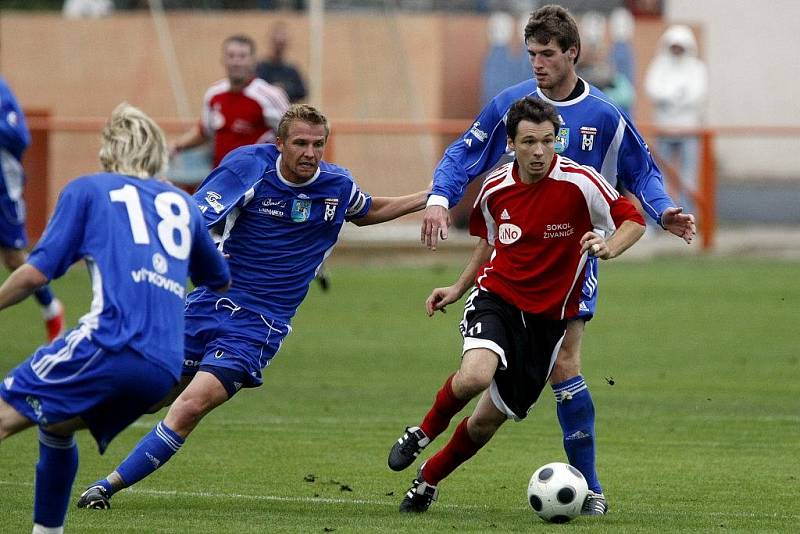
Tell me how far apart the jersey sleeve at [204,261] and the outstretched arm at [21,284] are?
2.16 feet

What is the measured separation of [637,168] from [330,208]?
1.53 metres

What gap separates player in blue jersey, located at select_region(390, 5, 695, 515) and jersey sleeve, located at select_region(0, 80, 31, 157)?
5.20 metres

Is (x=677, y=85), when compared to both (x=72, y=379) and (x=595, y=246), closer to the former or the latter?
(x=595, y=246)

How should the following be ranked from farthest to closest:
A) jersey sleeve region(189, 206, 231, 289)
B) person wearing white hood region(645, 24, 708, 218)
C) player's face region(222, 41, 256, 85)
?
person wearing white hood region(645, 24, 708, 218) < player's face region(222, 41, 256, 85) < jersey sleeve region(189, 206, 231, 289)

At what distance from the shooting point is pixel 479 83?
24.2m

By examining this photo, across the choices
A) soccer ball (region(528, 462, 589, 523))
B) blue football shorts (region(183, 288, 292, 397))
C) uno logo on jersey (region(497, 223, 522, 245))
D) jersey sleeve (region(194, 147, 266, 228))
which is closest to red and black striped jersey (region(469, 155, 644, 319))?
uno logo on jersey (region(497, 223, 522, 245))

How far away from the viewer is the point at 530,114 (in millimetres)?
7312

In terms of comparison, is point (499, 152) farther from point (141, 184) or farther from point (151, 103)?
point (151, 103)

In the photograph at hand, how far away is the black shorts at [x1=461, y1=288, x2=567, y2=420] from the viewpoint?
738 cm

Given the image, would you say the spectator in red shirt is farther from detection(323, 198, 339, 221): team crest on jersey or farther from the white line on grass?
the white line on grass

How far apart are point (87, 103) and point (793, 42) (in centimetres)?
1390

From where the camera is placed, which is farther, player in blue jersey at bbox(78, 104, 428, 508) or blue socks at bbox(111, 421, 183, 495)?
player in blue jersey at bbox(78, 104, 428, 508)

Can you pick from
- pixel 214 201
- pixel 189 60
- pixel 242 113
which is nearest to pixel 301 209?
pixel 214 201

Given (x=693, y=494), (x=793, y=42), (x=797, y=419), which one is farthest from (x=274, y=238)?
(x=793, y=42)
